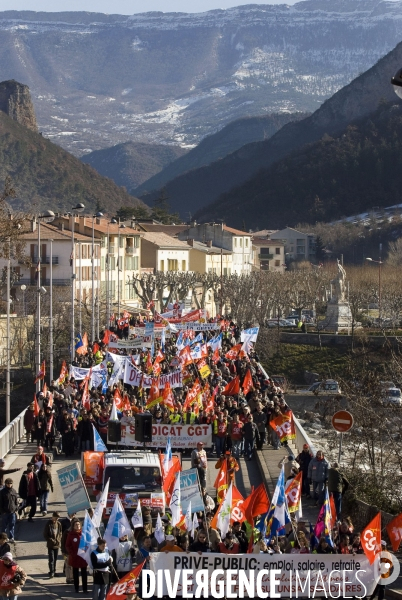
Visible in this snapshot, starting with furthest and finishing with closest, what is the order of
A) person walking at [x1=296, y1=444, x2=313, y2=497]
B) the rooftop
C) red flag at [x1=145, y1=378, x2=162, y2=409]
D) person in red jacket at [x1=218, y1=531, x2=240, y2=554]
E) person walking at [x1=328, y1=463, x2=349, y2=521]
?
1. the rooftop
2. red flag at [x1=145, y1=378, x2=162, y2=409]
3. person walking at [x1=296, y1=444, x2=313, y2=497]
4. person walking at [x1=328, y1=463, x2=349, y2=521]
5. person in red jacket at [x1=218, y1=531, x2=240, y2=554]

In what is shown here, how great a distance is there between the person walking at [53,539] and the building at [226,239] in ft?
351

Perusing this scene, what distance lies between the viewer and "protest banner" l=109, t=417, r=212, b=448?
25.8 metres

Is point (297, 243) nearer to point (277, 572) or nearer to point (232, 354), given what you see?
point (232, 354)

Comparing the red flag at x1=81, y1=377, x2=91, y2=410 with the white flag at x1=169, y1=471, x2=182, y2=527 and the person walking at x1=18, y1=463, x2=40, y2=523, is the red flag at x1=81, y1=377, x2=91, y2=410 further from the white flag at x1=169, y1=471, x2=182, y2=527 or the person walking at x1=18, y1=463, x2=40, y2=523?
the white flag at x1=169, y1=471, x2=182, y2=527

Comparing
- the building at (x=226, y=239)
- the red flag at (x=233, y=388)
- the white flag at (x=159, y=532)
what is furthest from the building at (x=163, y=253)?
the white flag at (x=159, y=532)

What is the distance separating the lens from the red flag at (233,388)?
3094 cm

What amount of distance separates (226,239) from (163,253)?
2085cm

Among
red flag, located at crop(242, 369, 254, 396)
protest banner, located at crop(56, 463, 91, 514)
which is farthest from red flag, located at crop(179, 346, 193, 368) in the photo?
protest banner, located at crop(56, 463, 91, 514)

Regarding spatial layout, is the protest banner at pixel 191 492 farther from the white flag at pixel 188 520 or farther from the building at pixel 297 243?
the building at pixel 297 243

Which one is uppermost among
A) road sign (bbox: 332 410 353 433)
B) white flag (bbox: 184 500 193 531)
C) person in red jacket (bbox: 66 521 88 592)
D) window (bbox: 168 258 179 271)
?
window (bbox: 168 258 179 271)

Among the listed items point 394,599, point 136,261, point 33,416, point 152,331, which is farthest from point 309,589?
point 136,261

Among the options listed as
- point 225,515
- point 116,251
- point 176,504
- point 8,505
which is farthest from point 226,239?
point 225,515

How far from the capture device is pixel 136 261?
9650 centimetres

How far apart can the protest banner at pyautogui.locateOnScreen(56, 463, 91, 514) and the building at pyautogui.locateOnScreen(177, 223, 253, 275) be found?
105989 mm
